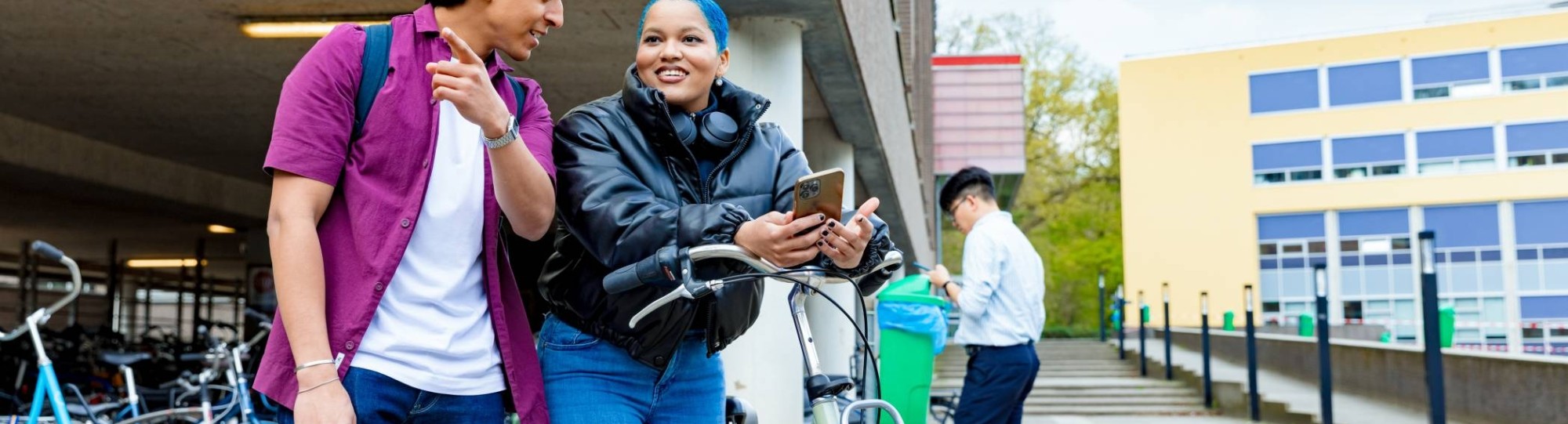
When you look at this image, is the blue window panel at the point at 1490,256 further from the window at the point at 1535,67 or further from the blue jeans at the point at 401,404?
the blue jeans at the point at 401,404

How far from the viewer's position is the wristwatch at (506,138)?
72.9 inches

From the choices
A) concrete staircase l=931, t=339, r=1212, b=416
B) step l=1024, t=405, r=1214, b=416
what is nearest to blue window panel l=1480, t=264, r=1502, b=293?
concrete staircase l=931, t=339, r=1212, b=416

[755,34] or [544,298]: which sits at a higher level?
[755,34]

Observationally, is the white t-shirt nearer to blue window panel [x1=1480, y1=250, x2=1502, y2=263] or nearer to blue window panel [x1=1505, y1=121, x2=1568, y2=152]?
blue window panel [x1=1480, y1=250, x2=1502, y2=263]

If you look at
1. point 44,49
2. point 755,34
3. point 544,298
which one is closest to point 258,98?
point 44,49

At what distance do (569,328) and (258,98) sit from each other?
895 centimetres

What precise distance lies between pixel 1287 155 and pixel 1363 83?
360 cm

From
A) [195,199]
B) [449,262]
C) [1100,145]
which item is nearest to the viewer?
[449,262]

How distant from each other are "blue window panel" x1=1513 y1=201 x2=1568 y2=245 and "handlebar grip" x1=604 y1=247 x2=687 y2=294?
4988cm

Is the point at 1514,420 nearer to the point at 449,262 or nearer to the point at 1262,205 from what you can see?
the point at 449,262

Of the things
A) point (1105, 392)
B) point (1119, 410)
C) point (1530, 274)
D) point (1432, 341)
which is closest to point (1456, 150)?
point (1530, 274)

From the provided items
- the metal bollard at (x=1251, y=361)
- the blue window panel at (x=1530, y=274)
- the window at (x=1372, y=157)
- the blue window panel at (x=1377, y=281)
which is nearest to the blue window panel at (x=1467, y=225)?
the blue window panel at (x=1530, y=274)

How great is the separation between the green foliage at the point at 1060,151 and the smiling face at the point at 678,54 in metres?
43.9

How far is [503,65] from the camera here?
2107 mm
